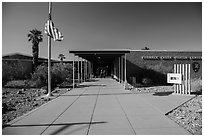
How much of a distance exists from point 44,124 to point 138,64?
18534 mm

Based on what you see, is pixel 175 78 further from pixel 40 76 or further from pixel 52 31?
pixel 40 76

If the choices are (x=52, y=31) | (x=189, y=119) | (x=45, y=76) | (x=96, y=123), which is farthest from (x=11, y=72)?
(x=189, y=119)

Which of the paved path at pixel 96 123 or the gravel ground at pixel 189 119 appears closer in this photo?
the paved path at pixel 96 123

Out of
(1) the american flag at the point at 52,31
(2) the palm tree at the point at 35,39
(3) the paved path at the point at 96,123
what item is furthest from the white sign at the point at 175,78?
(2) the palm tree at the point at 35,39

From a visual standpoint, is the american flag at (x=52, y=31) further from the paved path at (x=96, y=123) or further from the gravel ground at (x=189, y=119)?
the gravel ground at (x=189, y=119)

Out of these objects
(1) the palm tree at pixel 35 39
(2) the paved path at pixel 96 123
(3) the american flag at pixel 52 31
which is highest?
(1) the palm tree at pixel 35 39

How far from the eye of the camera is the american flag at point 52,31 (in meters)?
10.7

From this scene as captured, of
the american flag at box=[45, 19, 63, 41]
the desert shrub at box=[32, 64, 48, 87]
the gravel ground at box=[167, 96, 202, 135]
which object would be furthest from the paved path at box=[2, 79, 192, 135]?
the desert shrub at box=[32, 64, 48, 87]

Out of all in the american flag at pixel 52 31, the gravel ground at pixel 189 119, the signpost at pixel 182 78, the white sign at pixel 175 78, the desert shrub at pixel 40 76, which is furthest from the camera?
the desert shrub at pixel 40 76

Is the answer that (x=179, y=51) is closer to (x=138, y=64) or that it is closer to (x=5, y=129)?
(x=138, y=64)

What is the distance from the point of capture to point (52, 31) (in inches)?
428

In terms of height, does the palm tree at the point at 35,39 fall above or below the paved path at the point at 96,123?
above

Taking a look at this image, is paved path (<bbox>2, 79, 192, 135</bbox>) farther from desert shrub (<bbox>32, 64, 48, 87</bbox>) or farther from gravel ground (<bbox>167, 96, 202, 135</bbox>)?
desert shrub (<bbox>32, 64, 48, 87</bbox>)

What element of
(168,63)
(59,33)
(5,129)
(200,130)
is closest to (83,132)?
(5,129)
